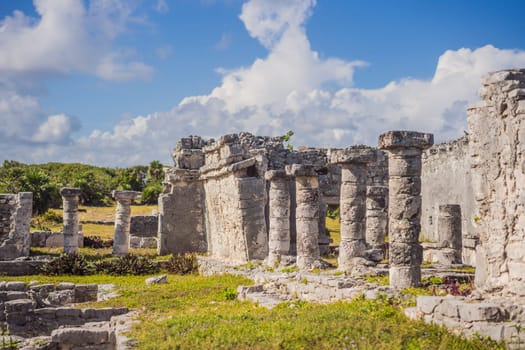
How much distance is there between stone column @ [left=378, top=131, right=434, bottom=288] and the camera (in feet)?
40.0

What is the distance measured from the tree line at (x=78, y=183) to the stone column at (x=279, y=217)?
77.8ft

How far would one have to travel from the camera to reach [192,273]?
2148 centimetres

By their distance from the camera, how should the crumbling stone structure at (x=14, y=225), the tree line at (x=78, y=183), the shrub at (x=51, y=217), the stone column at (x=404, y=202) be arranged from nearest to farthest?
the stone column at (x=404, y=202) < the crumbling stone structure at (x=14, y=225) < the shrub at (x=51, y=217) < the tree line at (x=78, y=183)

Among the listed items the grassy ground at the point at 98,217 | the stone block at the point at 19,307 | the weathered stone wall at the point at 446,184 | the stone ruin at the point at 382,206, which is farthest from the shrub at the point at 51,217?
the stone block at the point at 19,307

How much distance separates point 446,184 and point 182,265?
14.0 m

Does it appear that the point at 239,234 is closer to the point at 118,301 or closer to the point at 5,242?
the point at 118,301

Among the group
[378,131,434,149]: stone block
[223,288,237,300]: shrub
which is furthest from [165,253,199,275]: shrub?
[378,131,434,149]: stone block

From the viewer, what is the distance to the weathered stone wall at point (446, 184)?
84.0 feet

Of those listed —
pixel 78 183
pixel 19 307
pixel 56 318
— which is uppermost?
pixel 78 183

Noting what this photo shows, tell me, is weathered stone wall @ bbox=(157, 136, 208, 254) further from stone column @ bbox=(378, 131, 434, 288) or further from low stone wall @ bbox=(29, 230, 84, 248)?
stone column @ bbox=(378, 131, 434, 288)

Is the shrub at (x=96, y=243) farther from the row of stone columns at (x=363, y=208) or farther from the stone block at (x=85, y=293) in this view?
the row of stone columns at (x=363, y=208)

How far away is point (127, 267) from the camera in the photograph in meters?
21.0

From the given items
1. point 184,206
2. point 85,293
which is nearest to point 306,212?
point 85,293

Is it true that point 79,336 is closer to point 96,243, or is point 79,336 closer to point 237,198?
point 237,198
